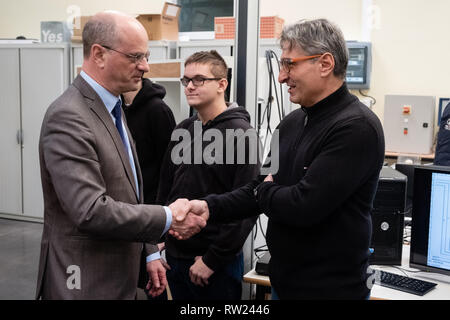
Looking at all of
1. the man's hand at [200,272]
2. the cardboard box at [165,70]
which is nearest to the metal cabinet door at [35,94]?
the cardboard box at [165,70]

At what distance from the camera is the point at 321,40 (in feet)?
4.65

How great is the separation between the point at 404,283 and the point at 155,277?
0.95 metres

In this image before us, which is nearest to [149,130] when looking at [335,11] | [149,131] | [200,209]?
[149,131]

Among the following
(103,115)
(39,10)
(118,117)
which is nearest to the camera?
(103,115)

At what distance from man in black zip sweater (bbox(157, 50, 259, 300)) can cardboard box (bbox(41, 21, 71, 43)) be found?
141 inches

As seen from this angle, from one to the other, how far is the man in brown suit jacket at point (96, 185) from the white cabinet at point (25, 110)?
12.9 ft

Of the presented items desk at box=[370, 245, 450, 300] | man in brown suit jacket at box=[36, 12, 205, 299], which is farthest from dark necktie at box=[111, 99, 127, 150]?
desk at box=[370, 245, 450, 300]

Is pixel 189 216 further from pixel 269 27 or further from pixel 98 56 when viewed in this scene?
pixel 269 27

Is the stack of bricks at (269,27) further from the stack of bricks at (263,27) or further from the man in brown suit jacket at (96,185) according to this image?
the man in brown suit jacket at (96,185)

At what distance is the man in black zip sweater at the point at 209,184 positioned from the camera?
1916 mm

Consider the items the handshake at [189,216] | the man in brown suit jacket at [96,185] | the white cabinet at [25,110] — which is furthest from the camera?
the white cabinet at [25,110]

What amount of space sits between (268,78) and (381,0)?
288cm

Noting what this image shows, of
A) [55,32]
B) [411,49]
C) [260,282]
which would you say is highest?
[55,32]
